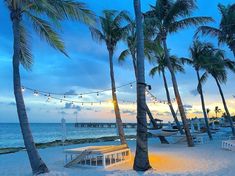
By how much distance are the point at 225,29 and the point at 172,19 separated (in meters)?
4.26

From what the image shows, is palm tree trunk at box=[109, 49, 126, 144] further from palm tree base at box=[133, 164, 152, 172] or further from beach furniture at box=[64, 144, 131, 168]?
palm tree base at box=[133, 164, 152, 172]

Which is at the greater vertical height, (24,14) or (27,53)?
(24,14)

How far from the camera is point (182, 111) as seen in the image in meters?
19.3

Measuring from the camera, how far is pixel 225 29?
21.2m

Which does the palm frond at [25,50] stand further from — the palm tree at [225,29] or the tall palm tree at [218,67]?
the tall palm tree at [218,67]

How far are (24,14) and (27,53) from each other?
171 cm

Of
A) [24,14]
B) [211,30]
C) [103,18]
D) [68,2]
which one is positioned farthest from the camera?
[211,30]

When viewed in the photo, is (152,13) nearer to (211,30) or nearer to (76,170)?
(211,30)

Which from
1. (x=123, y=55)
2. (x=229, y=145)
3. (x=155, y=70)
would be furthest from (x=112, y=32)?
(x=155, y=70)

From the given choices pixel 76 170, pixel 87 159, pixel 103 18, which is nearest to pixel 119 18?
pixel 103 18

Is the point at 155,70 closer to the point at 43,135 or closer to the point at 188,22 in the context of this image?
the point at 188,22

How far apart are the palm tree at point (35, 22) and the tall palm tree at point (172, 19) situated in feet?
27.1

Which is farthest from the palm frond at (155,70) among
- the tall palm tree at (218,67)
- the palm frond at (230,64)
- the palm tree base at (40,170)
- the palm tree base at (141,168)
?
the palm tree base at (40,170)

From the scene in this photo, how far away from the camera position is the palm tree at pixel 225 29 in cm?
2076
